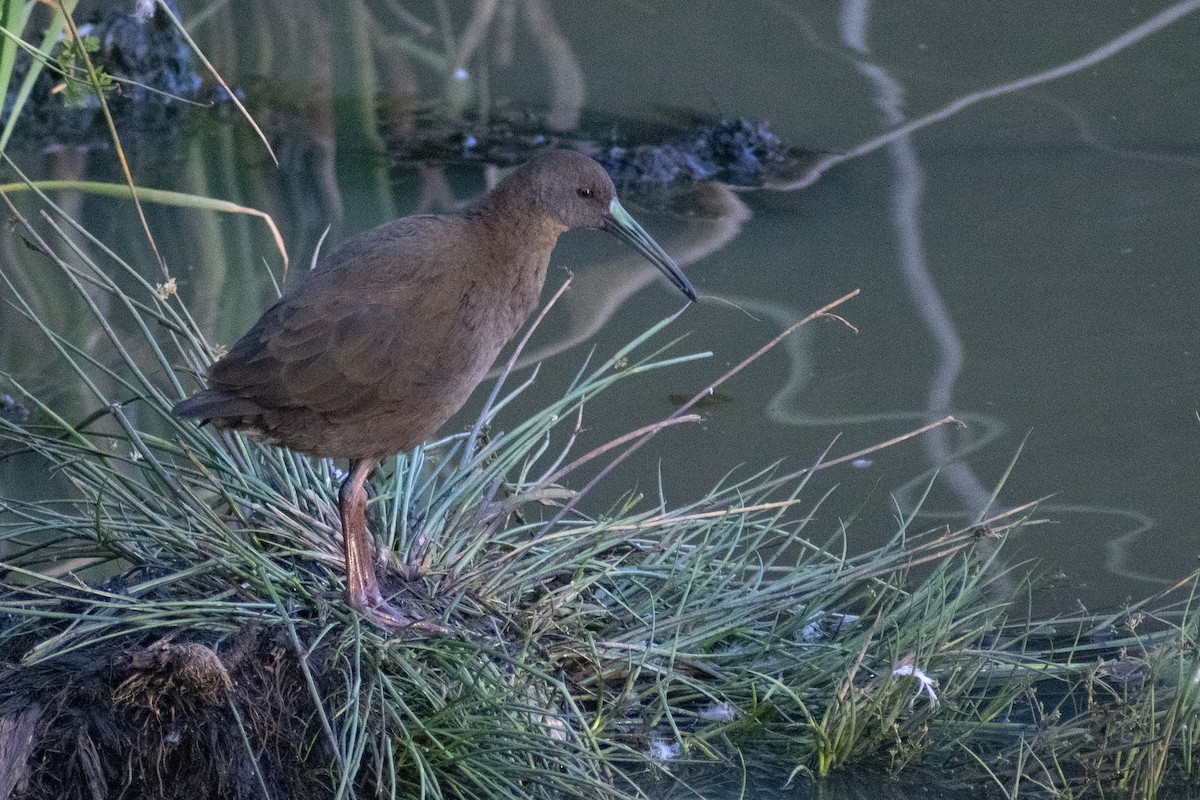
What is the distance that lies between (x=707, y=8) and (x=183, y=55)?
2301mm

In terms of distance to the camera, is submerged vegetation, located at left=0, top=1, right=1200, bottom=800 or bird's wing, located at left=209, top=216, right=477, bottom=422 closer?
submerged vegetation, located at left=0, top=1, right=1200, bottom=800

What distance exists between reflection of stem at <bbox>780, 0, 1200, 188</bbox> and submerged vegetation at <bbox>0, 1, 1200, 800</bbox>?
282 centimetres

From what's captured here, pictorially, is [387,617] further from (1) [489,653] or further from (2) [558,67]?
(2) [558,67]

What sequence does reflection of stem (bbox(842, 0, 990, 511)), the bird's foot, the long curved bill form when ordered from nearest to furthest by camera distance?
1. the bird's foot
2. the long curved bill
3. reflection of stem (bbox(842, 0, 990, 511))

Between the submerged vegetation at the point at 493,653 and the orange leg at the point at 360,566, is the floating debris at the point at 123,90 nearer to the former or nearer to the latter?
the submerged vegetation at the point at 493,653

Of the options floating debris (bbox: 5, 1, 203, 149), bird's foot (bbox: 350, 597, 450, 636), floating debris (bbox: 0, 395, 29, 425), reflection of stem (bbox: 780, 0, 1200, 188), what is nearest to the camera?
bird's foot (bbox: 350, 597, 450, 636)

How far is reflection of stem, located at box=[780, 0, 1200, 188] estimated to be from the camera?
555cm

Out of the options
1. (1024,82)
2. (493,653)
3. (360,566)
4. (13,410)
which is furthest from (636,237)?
(1024,82)

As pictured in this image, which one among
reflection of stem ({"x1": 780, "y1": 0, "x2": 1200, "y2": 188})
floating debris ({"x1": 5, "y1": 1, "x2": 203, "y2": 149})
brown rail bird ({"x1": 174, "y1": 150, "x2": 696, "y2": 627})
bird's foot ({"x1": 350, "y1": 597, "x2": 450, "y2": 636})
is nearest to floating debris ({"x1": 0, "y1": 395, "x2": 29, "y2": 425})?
brown rail bird ({"x1": 174, "y1": 150, "x2": 696, "y2": 627})

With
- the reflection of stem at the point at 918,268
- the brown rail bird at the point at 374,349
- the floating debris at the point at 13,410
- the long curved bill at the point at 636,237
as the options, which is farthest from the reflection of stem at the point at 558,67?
the brown rail bird at the point at 374,349

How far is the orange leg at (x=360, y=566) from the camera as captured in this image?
7.81ft

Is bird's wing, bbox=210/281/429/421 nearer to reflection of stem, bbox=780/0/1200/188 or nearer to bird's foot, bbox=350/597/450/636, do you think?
bird's foot, bbox=350/597/450/636

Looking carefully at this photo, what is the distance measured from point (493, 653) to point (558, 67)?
14.8 ft

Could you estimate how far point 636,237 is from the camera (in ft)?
9.41
